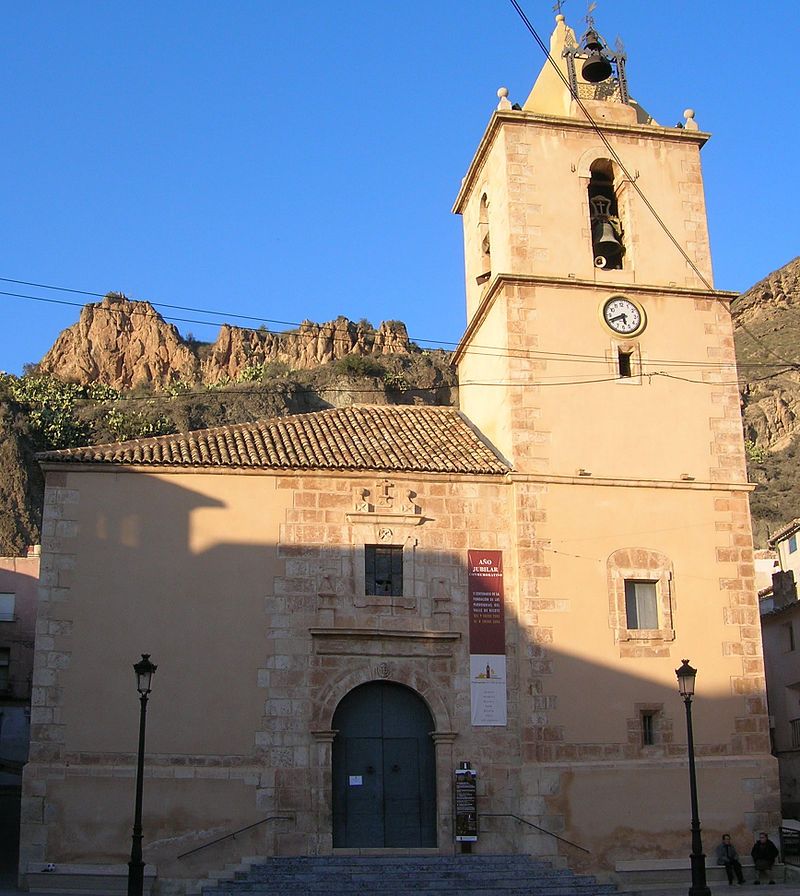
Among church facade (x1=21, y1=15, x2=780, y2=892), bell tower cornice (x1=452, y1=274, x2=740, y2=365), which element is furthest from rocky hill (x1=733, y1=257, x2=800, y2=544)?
church facade (x1=21, y1=15, x2=780, y2=892)

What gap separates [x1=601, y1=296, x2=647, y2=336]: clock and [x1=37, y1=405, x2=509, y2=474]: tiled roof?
3.70m

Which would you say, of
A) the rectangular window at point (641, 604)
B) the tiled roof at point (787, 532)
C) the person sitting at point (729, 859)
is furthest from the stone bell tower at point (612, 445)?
the tiled roof at point (787, 532)

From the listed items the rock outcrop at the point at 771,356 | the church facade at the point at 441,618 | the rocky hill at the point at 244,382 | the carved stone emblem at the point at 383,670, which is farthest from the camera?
the rock outcrop at the point at 771,356

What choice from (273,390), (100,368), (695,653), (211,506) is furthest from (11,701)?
(100,368)

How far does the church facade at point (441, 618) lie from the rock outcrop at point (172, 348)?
75.7 m

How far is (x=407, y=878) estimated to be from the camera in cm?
1852

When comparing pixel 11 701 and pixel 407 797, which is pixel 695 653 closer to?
pixel 407 797

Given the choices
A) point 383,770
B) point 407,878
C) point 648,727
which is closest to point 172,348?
point 383,770

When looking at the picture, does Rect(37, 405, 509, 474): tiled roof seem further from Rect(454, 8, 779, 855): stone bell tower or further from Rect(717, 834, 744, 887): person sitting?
Rect(717, 834, 744, 887): person sitting

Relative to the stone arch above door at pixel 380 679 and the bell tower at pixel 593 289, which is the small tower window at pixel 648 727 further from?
the bell tower at pixel 593 289

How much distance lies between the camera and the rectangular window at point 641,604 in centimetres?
2161

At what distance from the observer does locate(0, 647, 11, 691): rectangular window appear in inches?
1423

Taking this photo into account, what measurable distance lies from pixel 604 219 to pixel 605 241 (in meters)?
0.74

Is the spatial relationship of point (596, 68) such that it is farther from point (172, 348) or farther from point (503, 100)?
point (172, 348)
